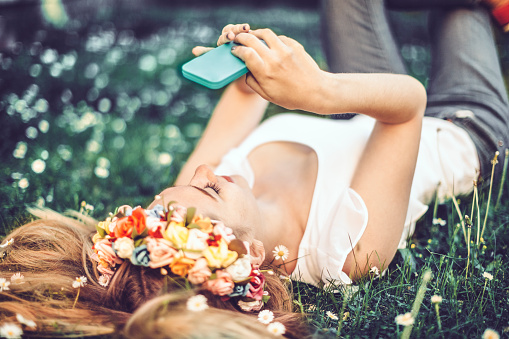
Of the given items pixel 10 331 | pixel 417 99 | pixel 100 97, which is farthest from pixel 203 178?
pixel 100 97

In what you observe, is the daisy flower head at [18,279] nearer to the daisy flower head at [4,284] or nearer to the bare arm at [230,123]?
the daisy flower head at [4,284]

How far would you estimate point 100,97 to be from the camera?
3.84 m

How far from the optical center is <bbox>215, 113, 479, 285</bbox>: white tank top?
1.89 meters

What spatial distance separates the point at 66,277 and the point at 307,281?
1.04 meters

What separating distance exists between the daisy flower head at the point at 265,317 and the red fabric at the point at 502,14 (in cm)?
227

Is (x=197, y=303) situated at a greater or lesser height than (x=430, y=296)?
greater

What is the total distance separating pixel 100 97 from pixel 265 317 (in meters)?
2.93

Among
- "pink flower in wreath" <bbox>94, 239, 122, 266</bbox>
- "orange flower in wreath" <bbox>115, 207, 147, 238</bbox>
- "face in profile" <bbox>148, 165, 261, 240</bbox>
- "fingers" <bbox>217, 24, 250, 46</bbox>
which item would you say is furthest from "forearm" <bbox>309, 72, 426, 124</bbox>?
"pink flower in wreath" <bbox>94, 239, 122, 266</bbox>

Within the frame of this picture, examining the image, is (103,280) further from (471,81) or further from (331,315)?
(471,81)

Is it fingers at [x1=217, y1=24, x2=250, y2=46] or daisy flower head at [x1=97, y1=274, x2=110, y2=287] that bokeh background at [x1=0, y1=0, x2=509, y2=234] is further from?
fingers at [x1=217, y1=24, x2=250, y2=46]

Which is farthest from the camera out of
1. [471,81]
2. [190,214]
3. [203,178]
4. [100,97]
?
[100,97]

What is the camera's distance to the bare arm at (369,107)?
146 centimetres

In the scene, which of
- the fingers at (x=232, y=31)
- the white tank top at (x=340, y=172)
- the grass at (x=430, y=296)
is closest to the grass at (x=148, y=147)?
the grass at (x=430, y=296)

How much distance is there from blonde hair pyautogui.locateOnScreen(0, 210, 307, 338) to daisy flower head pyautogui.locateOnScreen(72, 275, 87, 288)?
2cm
